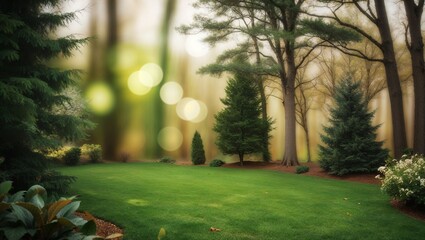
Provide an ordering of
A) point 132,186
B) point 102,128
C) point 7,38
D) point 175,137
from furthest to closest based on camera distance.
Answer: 1. point 175,137
2. point 102,128
3. point 132,186
4. point 7,38

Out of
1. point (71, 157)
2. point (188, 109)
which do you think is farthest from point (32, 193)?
point (188, 109)

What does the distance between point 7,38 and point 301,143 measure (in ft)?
83.4

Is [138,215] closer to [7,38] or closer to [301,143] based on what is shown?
[7,38]

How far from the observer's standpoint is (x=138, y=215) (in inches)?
230

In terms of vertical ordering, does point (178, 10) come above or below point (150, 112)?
above

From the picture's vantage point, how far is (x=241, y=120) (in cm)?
1869

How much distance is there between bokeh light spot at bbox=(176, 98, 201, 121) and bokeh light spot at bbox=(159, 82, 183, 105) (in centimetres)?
50

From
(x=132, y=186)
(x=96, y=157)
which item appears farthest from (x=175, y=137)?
(x=132, y=186)

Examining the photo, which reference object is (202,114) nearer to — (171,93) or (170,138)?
(171,93)

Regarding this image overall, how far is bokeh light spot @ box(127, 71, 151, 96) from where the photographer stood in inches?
953

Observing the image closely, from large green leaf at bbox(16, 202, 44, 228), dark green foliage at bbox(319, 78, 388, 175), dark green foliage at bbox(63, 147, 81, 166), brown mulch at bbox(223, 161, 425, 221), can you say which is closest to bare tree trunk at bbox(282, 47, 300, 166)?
brown mulch at bbox(223, 161, 425, 221)

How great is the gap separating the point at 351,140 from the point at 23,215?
13.7m

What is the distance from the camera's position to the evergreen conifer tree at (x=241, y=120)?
18.5 m

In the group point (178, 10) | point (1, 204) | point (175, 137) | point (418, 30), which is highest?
point (178, 10)
